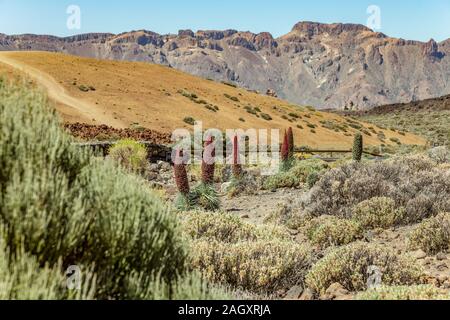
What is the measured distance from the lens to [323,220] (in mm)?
11109

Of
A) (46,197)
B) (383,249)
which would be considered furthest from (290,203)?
(46,197)

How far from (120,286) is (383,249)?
Result: 4940 mm

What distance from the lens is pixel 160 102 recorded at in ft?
153

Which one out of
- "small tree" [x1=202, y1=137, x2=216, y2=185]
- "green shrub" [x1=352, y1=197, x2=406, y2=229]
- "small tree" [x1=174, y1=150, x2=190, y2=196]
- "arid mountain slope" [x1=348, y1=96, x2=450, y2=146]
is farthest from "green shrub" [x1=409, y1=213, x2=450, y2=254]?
"arid mountain slope" [x1=348, y1=96, x2=450, y2=146]

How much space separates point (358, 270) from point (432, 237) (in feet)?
8.23

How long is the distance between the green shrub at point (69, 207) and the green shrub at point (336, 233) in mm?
5704

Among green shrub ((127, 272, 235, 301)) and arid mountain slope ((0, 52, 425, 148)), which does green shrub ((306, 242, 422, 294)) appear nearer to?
green shrub ((127, 272, 235, 301))

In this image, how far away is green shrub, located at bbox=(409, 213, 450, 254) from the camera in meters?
8.84

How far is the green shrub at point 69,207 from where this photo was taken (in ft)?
11.7

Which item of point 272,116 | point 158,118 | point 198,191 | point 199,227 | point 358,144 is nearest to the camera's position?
point 199,227

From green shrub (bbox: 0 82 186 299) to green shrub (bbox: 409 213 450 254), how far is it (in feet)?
18.8

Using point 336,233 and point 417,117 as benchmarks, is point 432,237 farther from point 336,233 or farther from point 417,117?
point 417,117
